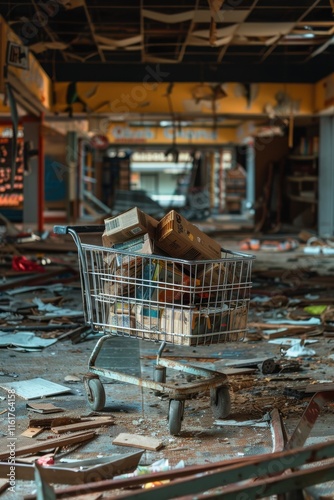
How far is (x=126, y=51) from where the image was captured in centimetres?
1692

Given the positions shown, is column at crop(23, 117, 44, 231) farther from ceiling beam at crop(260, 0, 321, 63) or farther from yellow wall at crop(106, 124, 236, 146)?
yellow wall at crop(106, 124, 236, 146)

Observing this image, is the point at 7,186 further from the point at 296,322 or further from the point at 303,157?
the point at 296,322

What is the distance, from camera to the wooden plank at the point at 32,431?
4.09 meters

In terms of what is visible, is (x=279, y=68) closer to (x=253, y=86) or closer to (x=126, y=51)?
(x=253, y=86)

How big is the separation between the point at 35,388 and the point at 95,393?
0.62 metres

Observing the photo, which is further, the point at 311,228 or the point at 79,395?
the point at 311,228

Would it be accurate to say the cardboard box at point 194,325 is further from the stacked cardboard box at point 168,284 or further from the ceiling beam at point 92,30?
the ceiling beam at point 92,30

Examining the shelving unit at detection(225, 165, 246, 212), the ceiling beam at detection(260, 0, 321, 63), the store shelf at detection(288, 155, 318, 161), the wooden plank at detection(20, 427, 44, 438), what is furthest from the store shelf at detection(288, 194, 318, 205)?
the shelving unit at detection(225, 165, 246, 212)

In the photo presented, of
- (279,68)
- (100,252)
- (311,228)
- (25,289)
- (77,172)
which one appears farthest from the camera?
(77,172)

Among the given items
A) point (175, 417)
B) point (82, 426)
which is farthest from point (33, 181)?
point (175, 417)

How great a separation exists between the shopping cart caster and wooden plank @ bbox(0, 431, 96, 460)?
42 centimetres

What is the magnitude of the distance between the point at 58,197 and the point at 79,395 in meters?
23.2

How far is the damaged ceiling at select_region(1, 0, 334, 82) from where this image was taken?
39.3ft

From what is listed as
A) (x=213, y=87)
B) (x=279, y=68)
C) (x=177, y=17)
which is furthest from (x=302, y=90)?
(x=177, y=17)
